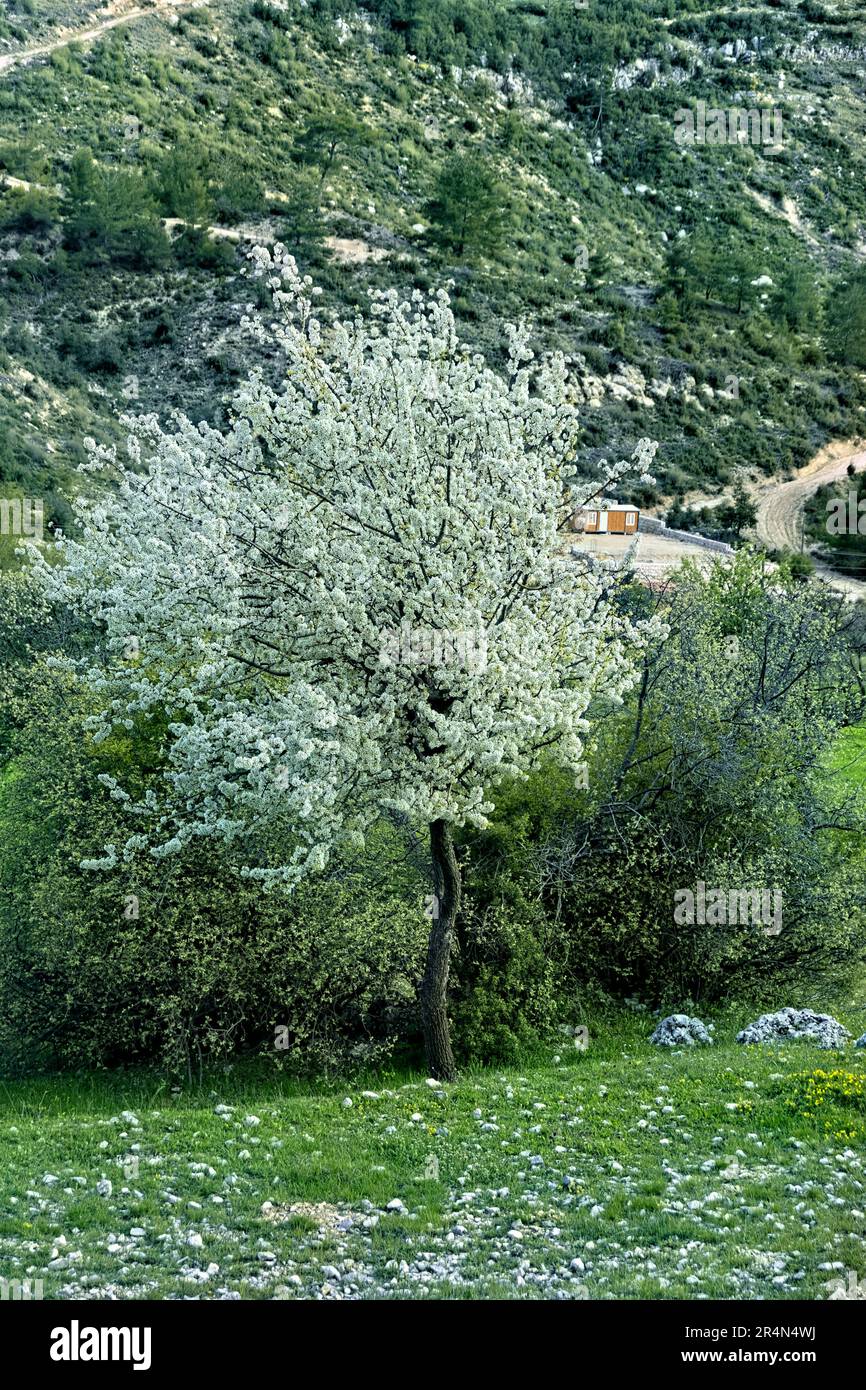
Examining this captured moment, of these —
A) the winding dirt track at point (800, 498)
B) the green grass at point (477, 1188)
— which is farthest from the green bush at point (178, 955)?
the winding dirt track at point (800, 498)

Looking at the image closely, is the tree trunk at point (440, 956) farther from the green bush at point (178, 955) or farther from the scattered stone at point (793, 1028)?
the scattered stone at point (793, 1028)

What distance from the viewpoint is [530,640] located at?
13.0 meters

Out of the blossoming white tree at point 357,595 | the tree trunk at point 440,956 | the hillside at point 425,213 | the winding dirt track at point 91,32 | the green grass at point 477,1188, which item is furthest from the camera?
the winding dirt track at point 91,32

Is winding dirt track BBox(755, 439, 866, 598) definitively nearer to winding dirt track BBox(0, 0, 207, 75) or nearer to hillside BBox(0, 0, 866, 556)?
hillside BBox(0, 0, 866, 556)

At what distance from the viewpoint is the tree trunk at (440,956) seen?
14570mm

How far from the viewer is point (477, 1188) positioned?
1082 cm

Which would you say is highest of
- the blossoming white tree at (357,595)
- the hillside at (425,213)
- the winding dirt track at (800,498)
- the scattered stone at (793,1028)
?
the hillside at (425,213)

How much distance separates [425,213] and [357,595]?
2947 inches

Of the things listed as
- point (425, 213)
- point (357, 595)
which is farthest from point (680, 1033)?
point (425, 213)

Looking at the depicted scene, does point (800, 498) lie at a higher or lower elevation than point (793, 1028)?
higher

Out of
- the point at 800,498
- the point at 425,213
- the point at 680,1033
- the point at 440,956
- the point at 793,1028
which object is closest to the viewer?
the point at 440,956

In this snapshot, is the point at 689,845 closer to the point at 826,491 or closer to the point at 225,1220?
the point at 225,1220

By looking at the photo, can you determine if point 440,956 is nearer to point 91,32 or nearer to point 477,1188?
point 477,1188

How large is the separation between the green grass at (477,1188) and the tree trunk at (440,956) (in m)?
0.57
